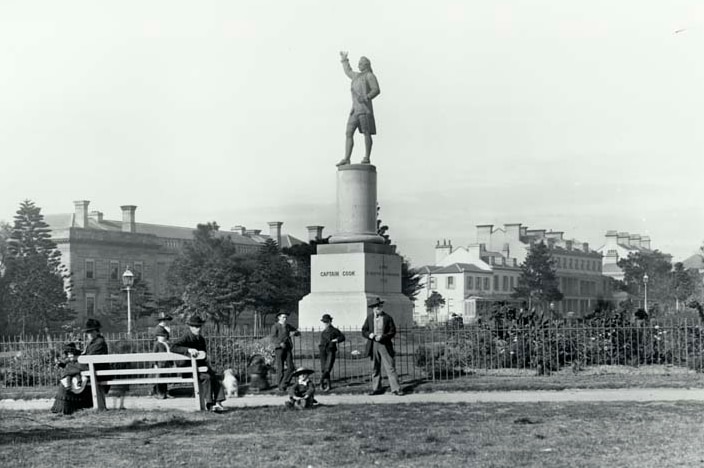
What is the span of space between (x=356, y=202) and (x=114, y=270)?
65254mm

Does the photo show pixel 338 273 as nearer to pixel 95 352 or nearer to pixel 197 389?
pixel 95 352

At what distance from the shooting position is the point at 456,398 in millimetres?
14547

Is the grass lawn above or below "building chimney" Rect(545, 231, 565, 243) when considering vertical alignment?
below

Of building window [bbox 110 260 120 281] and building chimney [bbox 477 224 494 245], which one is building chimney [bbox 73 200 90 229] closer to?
building window [bbox 110 260 120 281]

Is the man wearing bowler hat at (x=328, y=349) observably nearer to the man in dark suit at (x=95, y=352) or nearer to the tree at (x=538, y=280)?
the man in dark suit at (x=95, y=352)

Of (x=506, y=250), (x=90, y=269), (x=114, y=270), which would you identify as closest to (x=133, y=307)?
(x=90, y=269)

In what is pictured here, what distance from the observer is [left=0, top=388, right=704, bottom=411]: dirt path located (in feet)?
46.5

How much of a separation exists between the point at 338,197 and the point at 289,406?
1090 cm

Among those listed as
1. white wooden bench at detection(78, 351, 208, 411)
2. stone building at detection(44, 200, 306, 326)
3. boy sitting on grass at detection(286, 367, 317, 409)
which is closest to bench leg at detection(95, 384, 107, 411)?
white wooden bench at detection(78, 351, 208, 411)

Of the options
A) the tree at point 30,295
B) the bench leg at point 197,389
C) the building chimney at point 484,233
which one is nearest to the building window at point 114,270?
the tree at point 30,295

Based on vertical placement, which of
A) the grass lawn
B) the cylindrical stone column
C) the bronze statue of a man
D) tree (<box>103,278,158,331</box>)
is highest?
the bronze statue of a man

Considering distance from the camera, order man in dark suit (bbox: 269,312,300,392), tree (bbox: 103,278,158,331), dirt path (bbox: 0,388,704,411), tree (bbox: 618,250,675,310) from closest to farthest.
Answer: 1. dirt path (bbox: 0,388,704,411)
2. man in dark suit (bbox: 269,312,300,392)
3. tree (bbox: 103,278,158,331)
4. tree (bbox: 618,250,675,310)

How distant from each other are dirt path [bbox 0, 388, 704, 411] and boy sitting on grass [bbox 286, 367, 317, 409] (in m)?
0.68

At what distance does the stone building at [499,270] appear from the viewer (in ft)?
379
